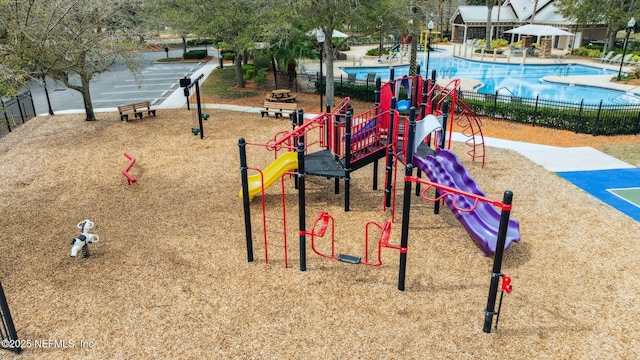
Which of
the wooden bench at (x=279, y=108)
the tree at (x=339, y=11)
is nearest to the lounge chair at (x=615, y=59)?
the tree at (x=339, y=11)

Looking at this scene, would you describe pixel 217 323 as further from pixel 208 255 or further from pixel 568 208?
pixel 568 208

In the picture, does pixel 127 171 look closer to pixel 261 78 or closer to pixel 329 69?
pixel 329 69

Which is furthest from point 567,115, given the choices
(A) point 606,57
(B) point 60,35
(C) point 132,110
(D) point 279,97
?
(A) point 606,57

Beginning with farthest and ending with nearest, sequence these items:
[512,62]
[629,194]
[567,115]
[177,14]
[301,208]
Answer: [512,62] < [177,14] < [567,115] < [629,194] < [301,208]

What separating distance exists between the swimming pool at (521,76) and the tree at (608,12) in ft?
14.4

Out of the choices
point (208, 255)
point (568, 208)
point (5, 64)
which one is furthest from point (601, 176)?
point (5, 64)

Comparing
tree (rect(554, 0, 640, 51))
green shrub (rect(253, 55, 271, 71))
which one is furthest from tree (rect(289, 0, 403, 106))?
tree (rect(554, 0, 640, 51))

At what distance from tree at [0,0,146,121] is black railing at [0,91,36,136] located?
12.0 ft

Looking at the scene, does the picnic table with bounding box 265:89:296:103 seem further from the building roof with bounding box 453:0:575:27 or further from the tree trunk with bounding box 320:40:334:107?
the building roof with bounding box 453:0:575:27

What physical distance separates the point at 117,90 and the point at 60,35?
15.6 metres

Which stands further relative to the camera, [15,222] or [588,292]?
[15,222]

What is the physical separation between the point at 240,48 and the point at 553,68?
26.9 metres

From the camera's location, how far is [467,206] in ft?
30.2

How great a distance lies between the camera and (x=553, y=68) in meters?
35.7
